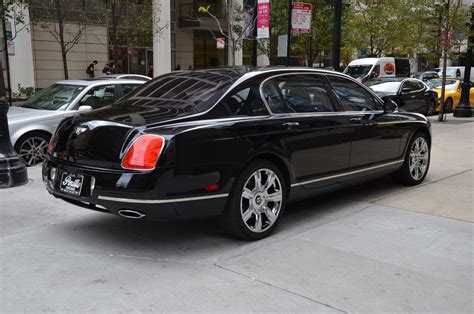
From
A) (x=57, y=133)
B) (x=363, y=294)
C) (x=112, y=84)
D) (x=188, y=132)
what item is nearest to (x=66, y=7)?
(x=112, y=84)

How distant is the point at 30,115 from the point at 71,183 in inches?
180

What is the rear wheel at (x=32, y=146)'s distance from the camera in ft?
27.3

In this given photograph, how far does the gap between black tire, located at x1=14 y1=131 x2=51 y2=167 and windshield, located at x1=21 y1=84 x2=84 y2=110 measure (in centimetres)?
64

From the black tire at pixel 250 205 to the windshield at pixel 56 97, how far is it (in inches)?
206

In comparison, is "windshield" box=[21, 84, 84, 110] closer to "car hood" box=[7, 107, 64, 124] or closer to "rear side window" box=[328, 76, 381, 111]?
"car hood" box=[7, 107, 64, 124]

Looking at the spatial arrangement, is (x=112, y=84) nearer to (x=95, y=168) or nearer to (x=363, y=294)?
(x=95, y=168)

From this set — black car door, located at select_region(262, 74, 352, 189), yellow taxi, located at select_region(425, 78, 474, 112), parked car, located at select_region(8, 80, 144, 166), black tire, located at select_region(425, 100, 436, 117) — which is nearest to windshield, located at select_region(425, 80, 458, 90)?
yellow taxi, located at select_region(425, 78, 474, 112)

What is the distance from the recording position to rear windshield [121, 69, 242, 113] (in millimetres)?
4723

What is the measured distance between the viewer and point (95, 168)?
434 cm

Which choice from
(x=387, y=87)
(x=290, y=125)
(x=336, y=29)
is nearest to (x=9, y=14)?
(x=336, y=29)

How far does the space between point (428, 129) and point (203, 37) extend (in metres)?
28.8

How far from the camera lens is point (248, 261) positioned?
433cm

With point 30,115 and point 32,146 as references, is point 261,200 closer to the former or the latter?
point 32,146

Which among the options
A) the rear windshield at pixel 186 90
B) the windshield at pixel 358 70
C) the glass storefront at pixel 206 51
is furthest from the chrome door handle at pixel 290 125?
the glass storefront at pixel 206 51
